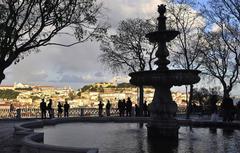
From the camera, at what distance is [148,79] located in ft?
56.5

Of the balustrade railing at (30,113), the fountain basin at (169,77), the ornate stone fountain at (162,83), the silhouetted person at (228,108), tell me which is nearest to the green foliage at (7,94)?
the balustrade railing at (30,113)

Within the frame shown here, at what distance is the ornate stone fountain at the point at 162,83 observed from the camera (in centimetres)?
1708

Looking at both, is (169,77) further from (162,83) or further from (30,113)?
(30,113)

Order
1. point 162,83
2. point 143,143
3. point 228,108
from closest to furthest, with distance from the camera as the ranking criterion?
point 143,143 < point 162,83 < point 228,108

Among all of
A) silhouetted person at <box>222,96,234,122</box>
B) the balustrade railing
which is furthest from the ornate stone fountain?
the balustrade railing

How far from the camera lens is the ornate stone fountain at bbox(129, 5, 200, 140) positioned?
1708cm

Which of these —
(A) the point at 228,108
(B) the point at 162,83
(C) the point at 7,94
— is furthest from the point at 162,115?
(C) the point at 7,94

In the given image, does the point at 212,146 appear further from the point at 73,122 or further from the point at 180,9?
the point at 180,9

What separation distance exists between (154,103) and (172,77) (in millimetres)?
1547

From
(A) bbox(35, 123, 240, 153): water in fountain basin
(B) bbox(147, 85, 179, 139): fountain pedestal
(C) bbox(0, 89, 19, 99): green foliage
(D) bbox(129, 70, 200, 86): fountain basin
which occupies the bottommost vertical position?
(A) bbox(35, 123, 240, 153): water in fountain basin

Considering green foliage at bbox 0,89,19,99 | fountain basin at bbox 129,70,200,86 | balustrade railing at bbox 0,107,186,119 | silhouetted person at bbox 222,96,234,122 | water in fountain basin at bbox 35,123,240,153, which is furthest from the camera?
green foliage at bbox 0,89,19,99

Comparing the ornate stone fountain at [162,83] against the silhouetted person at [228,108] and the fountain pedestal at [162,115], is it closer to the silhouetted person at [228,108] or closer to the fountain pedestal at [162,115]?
the fountain pedestal at [162,115]

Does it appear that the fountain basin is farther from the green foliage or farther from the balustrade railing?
the green foliage

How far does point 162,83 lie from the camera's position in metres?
17.2
